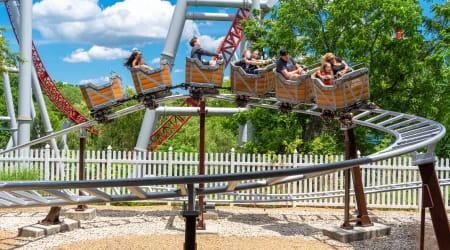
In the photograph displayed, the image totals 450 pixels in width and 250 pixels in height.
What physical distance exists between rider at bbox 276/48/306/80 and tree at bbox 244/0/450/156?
4.70 metres

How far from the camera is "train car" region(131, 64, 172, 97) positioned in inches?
355

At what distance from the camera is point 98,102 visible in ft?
30.1

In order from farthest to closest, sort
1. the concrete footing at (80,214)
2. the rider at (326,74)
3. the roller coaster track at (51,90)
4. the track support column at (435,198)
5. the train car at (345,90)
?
1. the roller coaster track at (51,90)
2. the concrete footing at (80,214)
3. the rider at (326,74)
4. the train car at (345,90)
5. the track support column at (435,198)

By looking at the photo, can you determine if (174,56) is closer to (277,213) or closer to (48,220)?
(277,213)

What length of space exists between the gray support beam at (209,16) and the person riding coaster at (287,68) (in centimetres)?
1046

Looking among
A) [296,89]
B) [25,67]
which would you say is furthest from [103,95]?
[25,67]

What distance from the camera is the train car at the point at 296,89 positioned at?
8320 millimetres

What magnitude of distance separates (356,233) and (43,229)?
16.0 ft

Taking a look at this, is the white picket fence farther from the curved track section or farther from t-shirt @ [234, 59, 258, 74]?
the curved track section

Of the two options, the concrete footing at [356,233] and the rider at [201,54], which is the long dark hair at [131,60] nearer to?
the rider at [201,54]

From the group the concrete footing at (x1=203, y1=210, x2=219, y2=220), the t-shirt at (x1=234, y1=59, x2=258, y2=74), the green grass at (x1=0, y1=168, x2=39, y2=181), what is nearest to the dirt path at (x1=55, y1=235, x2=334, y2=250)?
the concrete footing at (x1=203, y1=210, x2=219, y2=220)

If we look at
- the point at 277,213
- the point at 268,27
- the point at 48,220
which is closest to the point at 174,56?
the point at 268,27

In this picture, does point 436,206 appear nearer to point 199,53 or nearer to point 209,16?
point 199,53

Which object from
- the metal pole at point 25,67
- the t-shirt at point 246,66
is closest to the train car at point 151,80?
the t-shirt at point 246,66
